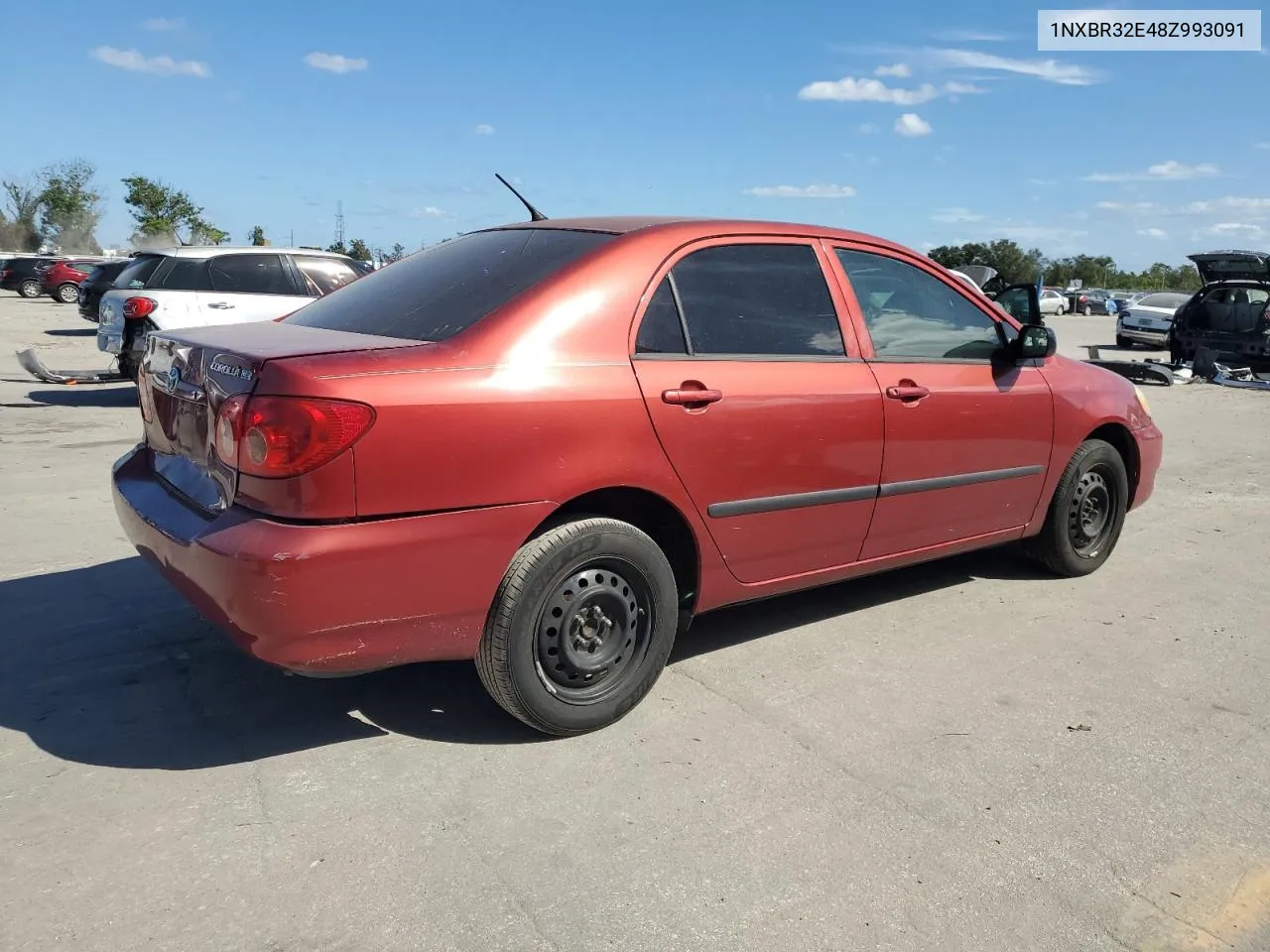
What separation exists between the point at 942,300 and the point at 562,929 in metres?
3.26

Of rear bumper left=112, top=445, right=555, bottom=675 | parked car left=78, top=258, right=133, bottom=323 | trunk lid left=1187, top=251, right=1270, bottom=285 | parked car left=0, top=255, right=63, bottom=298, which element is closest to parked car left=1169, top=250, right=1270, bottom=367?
trunk lid left=1187, top=251, right=1270, bottom=285

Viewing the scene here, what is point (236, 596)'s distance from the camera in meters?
2.81

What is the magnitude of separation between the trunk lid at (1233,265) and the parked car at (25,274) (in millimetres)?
35660

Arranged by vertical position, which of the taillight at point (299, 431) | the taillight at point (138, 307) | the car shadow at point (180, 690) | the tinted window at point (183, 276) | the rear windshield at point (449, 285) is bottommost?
the car shadow at point (180, 690)

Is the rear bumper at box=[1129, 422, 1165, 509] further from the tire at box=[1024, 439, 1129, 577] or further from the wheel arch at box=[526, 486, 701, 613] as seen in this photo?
the wheel arch at box=[526, 486, 701, 613]

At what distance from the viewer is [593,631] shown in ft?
11.1

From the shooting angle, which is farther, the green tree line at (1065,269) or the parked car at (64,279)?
the green tree line at (1065,269)

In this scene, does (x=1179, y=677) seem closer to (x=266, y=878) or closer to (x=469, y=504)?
(x=469, y=504)

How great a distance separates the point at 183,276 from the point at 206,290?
1.03 ft

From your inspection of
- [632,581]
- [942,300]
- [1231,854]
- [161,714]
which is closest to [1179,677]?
[1231,854]

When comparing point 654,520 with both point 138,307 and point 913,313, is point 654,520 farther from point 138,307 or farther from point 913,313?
point 138,307

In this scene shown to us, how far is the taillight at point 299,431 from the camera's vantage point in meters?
2.78

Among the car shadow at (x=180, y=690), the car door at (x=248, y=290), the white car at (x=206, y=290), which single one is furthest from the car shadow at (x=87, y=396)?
the car shadow at (x=180, y=690)

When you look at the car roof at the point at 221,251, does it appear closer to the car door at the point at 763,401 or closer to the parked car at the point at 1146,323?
the car door at the point at 763,401
